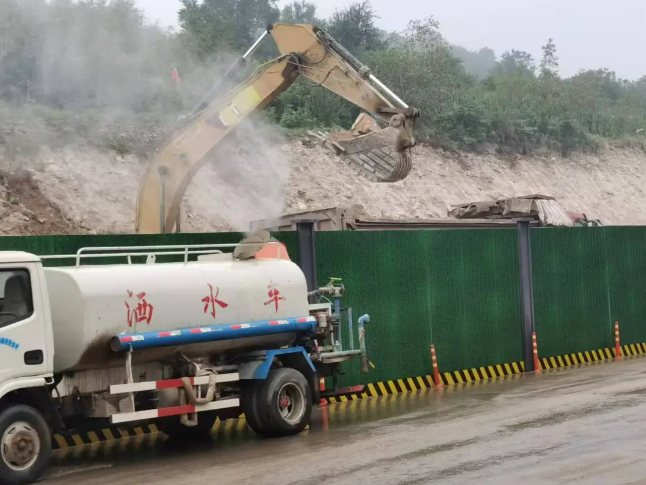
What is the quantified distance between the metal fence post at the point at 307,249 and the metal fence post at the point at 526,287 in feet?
21.0

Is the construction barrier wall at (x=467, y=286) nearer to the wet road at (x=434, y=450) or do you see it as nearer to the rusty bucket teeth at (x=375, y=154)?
the rusty bucket teeth at (x=375, y=154)

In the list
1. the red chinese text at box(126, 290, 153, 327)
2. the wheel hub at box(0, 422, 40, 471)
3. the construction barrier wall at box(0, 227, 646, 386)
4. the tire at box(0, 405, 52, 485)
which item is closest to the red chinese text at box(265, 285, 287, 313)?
the red chinese text at box(126, 290, 153, 327)

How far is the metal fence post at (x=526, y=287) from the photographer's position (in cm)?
2130

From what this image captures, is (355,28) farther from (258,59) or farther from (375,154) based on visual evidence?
(375,154)

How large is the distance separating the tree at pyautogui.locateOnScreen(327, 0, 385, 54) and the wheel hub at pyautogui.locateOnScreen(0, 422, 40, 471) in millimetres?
44420

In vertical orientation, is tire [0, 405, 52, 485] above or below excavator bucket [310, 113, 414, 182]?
below

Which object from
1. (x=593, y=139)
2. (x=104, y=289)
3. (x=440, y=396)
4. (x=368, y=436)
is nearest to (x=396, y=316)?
(x=440, y=396)

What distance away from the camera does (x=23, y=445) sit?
10.0m

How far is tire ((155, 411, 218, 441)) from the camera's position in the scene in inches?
526

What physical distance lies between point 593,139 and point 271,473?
144ft

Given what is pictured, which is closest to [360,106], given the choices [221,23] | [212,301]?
[212,301]

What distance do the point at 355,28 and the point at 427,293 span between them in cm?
3678

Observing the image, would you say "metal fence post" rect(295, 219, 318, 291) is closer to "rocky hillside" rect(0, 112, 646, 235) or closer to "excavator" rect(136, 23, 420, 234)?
"excavator" rect(136, 23, 420, 234)

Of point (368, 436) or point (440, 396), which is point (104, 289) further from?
point (440, 396)
